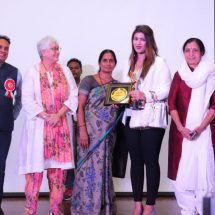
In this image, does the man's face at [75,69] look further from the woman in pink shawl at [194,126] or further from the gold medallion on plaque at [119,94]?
the woman in pink shawl at [194,126]

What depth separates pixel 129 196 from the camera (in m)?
4.31

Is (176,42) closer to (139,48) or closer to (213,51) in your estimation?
(213,51)

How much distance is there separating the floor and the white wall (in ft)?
1.11

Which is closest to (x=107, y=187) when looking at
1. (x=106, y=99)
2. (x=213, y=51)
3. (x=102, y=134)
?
(x=102, y=134)

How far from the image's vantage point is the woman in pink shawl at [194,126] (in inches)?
116

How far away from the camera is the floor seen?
11.3 ft

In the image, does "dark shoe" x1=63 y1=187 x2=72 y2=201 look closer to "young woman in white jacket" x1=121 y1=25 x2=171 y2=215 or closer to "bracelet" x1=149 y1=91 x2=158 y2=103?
"young woman in white jacket" x1=121 y1=25 x2=171 y2=215

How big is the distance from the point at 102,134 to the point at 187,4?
179 centimetres

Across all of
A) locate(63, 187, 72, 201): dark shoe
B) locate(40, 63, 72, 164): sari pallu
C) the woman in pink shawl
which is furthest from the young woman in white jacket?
locate(63, 187, 72, 201): dark shoe

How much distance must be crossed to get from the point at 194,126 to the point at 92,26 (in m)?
1.71

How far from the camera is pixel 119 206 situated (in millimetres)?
3768

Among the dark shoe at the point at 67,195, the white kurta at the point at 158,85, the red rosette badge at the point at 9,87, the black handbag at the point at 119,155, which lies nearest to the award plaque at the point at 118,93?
the white kurta at the point at 158,85

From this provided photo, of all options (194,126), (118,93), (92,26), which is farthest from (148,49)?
(92,26)

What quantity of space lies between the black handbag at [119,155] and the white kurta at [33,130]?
410mm
